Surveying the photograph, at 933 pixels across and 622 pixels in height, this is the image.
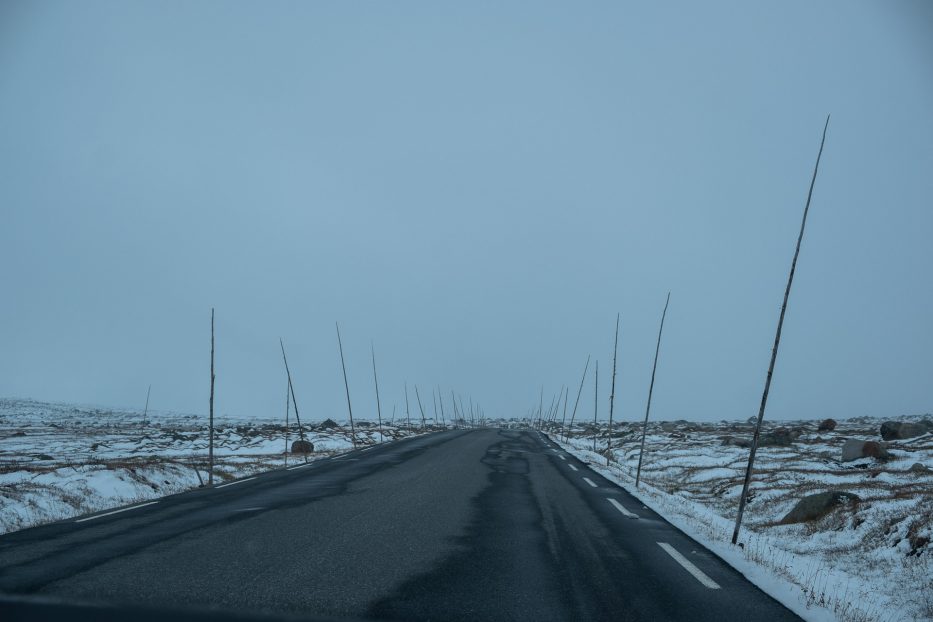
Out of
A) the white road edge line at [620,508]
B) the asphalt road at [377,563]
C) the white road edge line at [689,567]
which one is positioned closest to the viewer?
the asphalt road at [377,563]

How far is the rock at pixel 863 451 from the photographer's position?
25.9m

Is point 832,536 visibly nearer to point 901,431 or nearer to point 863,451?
point 863,451

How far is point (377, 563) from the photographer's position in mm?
6664

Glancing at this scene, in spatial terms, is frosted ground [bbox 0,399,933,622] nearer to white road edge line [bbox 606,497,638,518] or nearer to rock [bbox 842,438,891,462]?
rock [bbox 842,438,891,462]

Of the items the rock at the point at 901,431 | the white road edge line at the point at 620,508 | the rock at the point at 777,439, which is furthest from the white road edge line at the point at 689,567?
the rock at the point at 901,431

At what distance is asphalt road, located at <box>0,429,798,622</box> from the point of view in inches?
202

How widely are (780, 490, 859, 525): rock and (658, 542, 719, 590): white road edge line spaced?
7.10m

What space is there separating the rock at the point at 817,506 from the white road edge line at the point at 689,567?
279 inches

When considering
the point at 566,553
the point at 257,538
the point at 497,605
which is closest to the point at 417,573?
the point at 497,605

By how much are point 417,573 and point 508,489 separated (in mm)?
8592

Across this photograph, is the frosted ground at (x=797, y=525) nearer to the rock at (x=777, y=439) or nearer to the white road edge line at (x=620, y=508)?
the white road edge line at (x=620, y=508)

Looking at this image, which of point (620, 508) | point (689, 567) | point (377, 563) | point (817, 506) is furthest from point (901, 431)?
point (377, 563)

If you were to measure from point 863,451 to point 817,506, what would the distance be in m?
16.4

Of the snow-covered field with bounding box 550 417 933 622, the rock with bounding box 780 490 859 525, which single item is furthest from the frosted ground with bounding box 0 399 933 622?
the rock with bounding box 780 490 859 525
